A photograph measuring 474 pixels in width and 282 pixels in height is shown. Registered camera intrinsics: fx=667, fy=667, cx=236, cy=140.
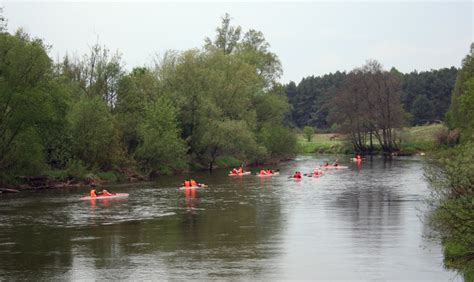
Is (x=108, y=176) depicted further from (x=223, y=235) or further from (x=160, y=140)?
(x=223, y=235)

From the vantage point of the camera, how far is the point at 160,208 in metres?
46.1

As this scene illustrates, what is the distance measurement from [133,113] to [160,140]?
5564 mm

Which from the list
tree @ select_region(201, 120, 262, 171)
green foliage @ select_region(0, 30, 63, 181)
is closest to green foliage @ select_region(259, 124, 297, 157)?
tree @ select_region(201, 120, 262, 171)

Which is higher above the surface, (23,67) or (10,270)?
(23,67)

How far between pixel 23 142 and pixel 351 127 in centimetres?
6864

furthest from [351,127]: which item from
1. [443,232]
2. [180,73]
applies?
[443,232]

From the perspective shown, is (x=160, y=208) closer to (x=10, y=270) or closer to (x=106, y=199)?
(x=106, y=199)

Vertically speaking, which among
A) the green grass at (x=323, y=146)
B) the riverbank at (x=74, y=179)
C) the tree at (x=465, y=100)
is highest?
the tree at (x=465, y=100)

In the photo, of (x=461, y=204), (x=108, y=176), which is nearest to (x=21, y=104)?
(x=108, y=176)

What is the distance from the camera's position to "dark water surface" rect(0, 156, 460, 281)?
87.6 feet

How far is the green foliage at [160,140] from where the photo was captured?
73000mm

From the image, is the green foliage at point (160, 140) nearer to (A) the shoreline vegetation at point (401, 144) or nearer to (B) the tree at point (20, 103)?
(B) the tree at point (20, 103)

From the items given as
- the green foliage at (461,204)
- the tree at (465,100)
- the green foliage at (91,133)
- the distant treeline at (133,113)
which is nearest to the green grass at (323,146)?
the distant treeline at (133,113)

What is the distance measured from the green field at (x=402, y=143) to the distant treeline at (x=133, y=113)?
21776 millimetres
